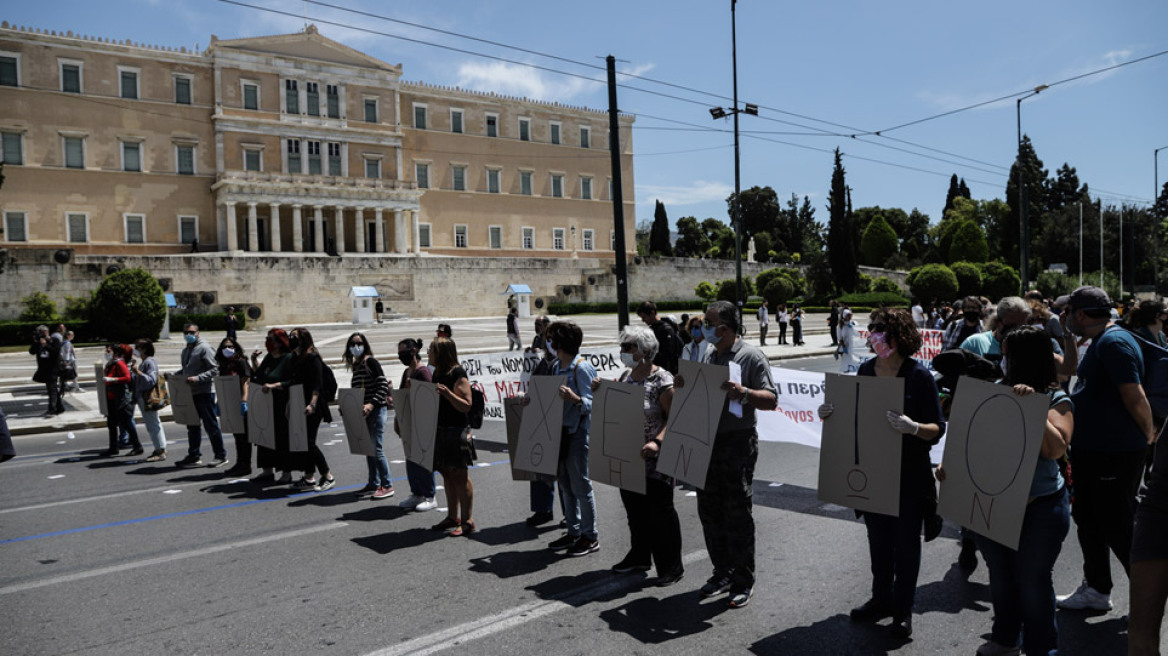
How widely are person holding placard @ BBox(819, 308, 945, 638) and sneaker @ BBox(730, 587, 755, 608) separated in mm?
743

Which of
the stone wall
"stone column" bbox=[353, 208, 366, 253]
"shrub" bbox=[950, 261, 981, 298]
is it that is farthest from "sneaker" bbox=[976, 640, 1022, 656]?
"stone column" bbox=[353, 208, 366, 253]

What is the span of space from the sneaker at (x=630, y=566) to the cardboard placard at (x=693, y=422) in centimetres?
79

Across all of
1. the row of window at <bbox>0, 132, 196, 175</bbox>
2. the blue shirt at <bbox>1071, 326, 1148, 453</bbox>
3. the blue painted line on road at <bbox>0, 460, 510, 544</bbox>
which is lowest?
the blue painted line on road at <bbox>0, 460, 510, 544</bbox>

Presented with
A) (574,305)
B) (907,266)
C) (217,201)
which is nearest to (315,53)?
(217,201)

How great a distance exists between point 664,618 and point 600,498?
3.30 m

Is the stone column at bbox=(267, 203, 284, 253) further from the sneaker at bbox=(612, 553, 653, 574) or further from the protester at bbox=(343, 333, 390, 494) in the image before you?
the sneaker at bbox=(612, 553, 653, 574)

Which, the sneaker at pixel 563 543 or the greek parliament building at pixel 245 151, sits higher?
the greek parliament building at pixel 245 151

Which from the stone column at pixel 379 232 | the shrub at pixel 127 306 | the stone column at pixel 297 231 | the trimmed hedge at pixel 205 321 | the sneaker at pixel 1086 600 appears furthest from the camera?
the stone column at pixel 379 232

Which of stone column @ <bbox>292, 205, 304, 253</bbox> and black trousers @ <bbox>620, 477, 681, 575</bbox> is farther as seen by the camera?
stone column @ <bbox>292, 205, 304, 253</bbox>

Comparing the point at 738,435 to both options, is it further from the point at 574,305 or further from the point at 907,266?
the point at 907,266

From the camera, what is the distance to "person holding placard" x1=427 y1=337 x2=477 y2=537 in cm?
716

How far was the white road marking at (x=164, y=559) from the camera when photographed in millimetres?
6051

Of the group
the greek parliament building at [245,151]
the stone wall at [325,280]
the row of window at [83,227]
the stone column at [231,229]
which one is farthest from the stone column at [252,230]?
the stone wall at [325,280]

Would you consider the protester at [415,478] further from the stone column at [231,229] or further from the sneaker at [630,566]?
the stone column at [231,229]
